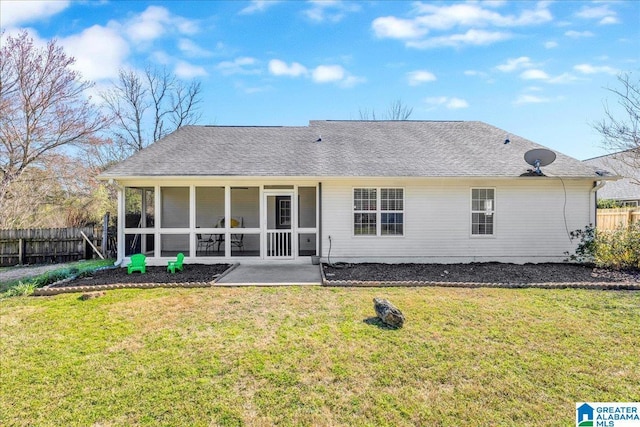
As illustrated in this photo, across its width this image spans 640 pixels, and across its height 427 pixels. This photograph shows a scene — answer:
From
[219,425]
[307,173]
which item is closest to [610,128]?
[307,173]

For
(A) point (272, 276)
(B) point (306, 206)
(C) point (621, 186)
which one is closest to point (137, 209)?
(B) point (306, 206)

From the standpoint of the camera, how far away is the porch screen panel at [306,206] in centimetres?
1250

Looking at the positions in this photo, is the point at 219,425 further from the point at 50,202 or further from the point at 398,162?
the point at 50,202

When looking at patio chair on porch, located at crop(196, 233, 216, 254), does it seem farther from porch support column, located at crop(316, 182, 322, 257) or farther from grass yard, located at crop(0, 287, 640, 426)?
grass yard, located at crop(0, 287, 640, 426)

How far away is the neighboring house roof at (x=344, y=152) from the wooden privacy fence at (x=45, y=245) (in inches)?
157

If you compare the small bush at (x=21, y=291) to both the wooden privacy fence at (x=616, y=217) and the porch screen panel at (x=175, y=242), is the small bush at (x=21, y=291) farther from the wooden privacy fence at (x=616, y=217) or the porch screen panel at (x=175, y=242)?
the wooden privacy fence at (x=616, y=217)

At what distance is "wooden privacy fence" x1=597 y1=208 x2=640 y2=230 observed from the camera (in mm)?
14047

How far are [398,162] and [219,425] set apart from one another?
29.9 feet

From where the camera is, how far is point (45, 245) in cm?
1168

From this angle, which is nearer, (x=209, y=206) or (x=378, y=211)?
(x=378, y=211)

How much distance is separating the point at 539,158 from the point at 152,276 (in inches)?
463

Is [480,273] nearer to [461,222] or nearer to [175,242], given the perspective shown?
[461,222]

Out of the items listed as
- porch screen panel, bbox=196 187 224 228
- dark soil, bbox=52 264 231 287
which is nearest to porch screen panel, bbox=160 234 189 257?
porch screen panel, bbox=196 187 224 228

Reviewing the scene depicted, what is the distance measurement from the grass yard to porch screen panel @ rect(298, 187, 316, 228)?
6.40m
